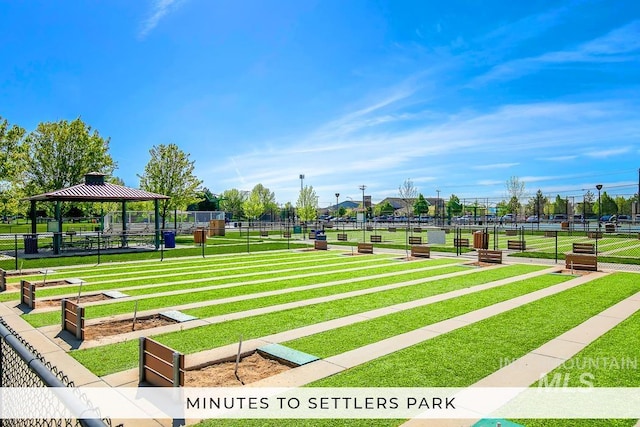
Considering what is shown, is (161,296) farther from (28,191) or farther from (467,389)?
(28,191)

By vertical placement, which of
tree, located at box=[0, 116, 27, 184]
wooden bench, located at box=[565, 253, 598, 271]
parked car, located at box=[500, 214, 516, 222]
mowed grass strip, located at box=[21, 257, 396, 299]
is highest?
tree, located at box=[0, 116, 27, 184]

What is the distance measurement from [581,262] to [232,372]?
615 inches

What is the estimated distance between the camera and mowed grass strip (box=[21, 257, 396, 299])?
12.7 metres

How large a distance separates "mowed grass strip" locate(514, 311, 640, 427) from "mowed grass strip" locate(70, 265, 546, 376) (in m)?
4.45

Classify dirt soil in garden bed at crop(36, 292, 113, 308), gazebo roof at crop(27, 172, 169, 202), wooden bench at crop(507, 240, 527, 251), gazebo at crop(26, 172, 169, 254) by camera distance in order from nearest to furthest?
dirt soil in garden bed at crop(36, 292, 113, 308) < gazebo at crop(26, 172, 169, 254) < wooden bench at crop(507, 240, 527, 251) < gazebo roof at crop(27, 172, 169, 202)

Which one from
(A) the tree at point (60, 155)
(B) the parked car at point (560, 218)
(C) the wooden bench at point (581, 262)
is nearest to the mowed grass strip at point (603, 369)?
(C) the wooden bench at point (581, 262)

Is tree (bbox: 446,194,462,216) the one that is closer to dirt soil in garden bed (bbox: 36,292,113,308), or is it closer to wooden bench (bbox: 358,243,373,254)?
wooden bench (bbox: 358,243,373,254)

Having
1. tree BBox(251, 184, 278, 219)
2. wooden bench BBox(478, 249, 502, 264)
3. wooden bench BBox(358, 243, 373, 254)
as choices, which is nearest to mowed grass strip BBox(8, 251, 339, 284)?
wooden bench BBox(358, 243, 373, 254)

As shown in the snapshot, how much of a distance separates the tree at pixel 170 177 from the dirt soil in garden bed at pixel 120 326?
3107 centimetres

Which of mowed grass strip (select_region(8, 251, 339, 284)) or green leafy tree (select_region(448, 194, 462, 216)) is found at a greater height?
green leafy tree (select_region(448, 194, 462, 216))

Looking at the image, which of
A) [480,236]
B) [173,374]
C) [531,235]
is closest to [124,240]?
→ [480,236]

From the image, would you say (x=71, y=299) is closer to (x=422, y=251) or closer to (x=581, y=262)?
(x=422, y=251)

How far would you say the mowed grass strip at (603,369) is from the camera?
4617 millimetres

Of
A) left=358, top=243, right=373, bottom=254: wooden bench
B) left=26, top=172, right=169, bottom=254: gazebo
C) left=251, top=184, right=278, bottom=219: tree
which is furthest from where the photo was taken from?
left=251, top=184, right=278, bottom=219: tree
